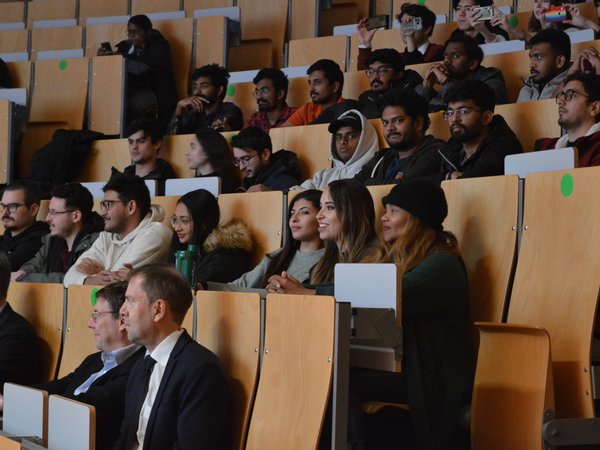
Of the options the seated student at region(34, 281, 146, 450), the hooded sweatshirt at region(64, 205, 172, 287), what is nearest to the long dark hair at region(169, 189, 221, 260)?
the hooded sweatshirt at region(64, 205, 172, 287)

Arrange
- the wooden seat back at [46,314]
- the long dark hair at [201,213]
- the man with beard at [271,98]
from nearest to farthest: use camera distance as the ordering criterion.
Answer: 1. the wooden seat back at [46,314]
2. the long dark hair at [201,213]
3. the man with beard at [271,98]

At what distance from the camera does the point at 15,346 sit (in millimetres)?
3250

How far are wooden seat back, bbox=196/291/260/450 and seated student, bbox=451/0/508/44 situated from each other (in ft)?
8.73

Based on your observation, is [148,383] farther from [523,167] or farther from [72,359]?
[523,167]

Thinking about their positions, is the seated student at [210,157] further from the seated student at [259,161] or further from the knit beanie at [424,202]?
the knit beanie at [424,202]

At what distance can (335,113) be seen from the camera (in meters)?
4.60

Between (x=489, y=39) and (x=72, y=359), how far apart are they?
9.20ft

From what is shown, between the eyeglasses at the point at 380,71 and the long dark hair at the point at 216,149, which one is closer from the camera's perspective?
the long dark hair at the point at 216,149

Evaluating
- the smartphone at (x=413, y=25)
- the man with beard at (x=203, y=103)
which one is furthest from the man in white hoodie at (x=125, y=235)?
the smartphone at (x=413, y=25)

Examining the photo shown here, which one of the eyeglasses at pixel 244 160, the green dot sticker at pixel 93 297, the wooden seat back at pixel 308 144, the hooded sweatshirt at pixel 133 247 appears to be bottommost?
the green dot sticker at pixel 93 297

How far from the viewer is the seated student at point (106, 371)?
2.64 m

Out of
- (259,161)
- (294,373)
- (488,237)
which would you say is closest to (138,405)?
(294,373)

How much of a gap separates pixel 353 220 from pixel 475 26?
2376mm

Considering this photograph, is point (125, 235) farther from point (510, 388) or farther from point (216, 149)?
point (510, 388)
